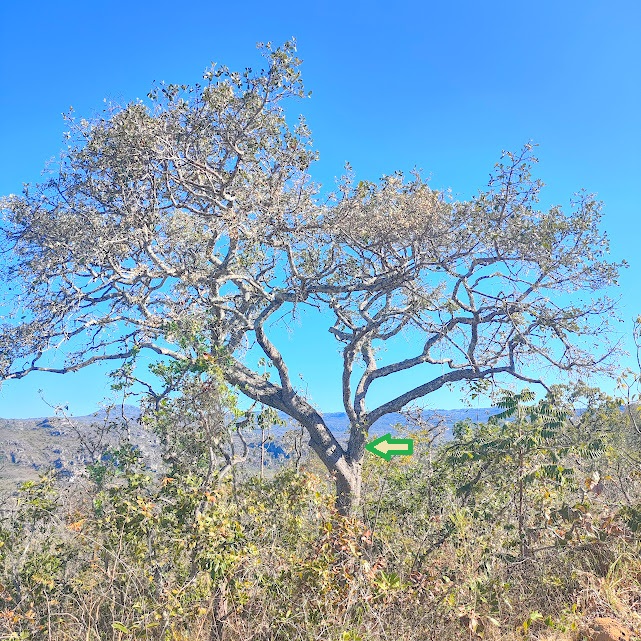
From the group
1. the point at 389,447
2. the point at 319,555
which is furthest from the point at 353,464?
the point at 319,555

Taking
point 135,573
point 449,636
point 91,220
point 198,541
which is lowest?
point 449,636

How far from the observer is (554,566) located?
5059 millimetres

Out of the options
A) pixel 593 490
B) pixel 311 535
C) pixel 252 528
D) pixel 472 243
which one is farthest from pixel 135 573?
pixel 472 243

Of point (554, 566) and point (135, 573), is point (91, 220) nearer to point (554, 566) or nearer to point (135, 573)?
point (135, 573)

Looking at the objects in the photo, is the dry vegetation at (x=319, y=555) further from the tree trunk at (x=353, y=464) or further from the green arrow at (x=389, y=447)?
the tree trunk at (x=353, y=464)

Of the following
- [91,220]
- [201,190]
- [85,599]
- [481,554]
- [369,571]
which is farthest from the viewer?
[201,190]

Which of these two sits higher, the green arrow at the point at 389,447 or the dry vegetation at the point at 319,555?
the green arrow at the point at 389,447

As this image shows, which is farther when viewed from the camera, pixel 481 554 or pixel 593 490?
pixel 593 490

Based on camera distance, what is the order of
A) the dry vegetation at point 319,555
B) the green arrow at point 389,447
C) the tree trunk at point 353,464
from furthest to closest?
the tree trunk at point 353,464, the green arrow at point 389,447, the dry vegetation at point 319,555

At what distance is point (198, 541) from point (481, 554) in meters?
2.45

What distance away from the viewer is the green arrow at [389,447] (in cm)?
714

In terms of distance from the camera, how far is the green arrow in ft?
23.4

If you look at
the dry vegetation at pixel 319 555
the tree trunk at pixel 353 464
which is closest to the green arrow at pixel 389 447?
the dry vegetation at pixel 319 555

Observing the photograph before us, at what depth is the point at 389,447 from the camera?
283 inches
